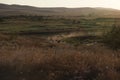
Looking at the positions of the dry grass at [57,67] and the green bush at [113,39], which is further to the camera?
the green bush at [113,39]

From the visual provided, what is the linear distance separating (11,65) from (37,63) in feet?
2.18

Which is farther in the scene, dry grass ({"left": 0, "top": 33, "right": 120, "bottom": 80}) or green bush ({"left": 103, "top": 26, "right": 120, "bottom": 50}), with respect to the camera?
green bush ({"left": 103, "top": 26, "right": 120, "bottom": 50})

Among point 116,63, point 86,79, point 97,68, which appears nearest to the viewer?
point 86,79

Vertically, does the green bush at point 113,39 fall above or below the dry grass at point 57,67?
below

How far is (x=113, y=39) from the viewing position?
20.0 meters

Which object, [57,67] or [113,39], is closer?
[57,67]

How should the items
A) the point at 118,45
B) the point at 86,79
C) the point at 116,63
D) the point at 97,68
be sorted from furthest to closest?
the point at 118,45 → the point at 116,63 → the point at 97,68 → the point at 86,79

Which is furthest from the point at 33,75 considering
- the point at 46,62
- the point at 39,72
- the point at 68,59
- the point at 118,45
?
the point at 118,45

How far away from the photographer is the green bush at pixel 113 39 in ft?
62.2

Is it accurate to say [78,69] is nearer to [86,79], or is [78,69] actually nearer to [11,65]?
[86,79]

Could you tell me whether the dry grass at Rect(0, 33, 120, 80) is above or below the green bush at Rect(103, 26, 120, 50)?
above

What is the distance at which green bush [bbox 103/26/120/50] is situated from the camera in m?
19.0

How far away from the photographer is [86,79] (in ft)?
25.8

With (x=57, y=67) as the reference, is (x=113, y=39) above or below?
below
